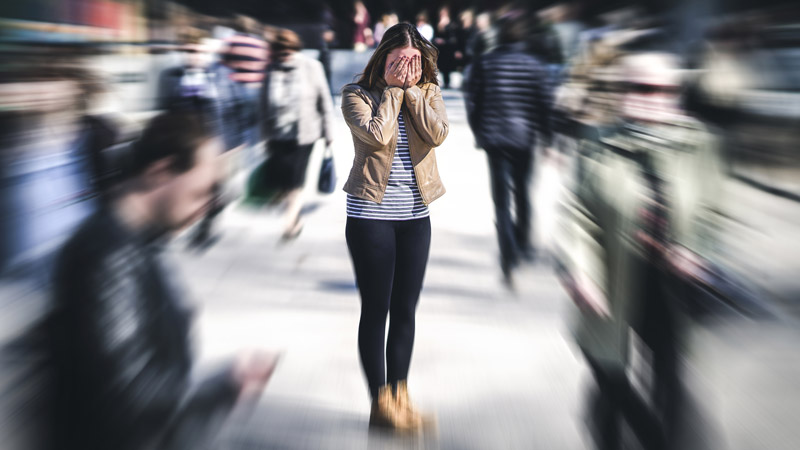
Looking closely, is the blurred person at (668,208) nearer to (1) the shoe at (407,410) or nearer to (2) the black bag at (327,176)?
(1) the shoe at (407,410)

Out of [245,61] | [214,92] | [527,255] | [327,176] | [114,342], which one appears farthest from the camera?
[245,61]

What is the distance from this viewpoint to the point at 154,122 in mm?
3256

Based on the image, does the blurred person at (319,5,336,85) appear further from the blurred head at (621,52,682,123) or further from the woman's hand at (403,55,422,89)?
the woman's hand at (403,55,422,89)

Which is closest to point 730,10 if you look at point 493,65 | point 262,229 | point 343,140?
point 493,65

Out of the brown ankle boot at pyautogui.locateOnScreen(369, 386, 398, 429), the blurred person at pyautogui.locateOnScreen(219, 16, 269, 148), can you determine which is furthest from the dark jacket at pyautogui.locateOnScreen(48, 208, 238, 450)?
the blurred person at pyautogui.locateOnScreen(219, 16, 269, 148)

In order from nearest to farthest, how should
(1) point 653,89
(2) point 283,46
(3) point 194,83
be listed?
(1) point 653,89
(2) point 283,46
(3) point 194,83

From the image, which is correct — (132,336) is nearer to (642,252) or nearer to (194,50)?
(642,252)

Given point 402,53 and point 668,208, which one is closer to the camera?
point 402,53

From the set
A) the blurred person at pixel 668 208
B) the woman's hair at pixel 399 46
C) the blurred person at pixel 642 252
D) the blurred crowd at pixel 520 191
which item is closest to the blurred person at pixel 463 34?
the blurred crowd at pixel 520 191

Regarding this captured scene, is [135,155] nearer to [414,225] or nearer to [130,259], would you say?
[130,259]

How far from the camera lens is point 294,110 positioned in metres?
5.52

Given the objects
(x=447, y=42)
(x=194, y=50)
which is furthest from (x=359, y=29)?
(x=194, y=50)

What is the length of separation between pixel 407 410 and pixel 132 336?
1.05 meters

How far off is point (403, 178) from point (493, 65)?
7.26 ft
